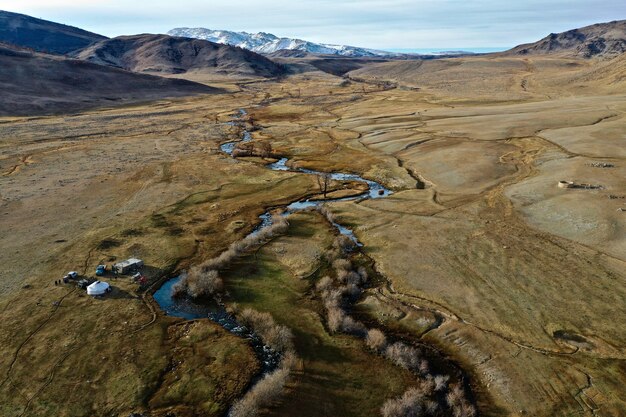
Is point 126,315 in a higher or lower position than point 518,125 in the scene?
lower

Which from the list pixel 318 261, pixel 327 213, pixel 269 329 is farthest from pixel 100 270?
pixel 327 213

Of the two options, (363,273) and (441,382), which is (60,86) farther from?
(441,382)

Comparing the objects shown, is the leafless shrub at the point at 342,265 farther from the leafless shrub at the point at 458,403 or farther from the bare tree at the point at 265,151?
the bare tree at the point at 265,151

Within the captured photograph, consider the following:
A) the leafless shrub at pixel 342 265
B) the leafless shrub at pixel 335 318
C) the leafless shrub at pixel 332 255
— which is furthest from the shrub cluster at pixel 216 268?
the leafless shrub at pixel 335 318

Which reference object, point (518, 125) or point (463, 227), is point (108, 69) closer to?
point (518, 125)

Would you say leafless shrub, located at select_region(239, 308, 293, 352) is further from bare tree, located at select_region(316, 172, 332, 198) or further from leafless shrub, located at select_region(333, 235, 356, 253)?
bare tree, located at select_region(316, 172, 332, 198)

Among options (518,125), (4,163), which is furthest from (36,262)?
(518,125)
